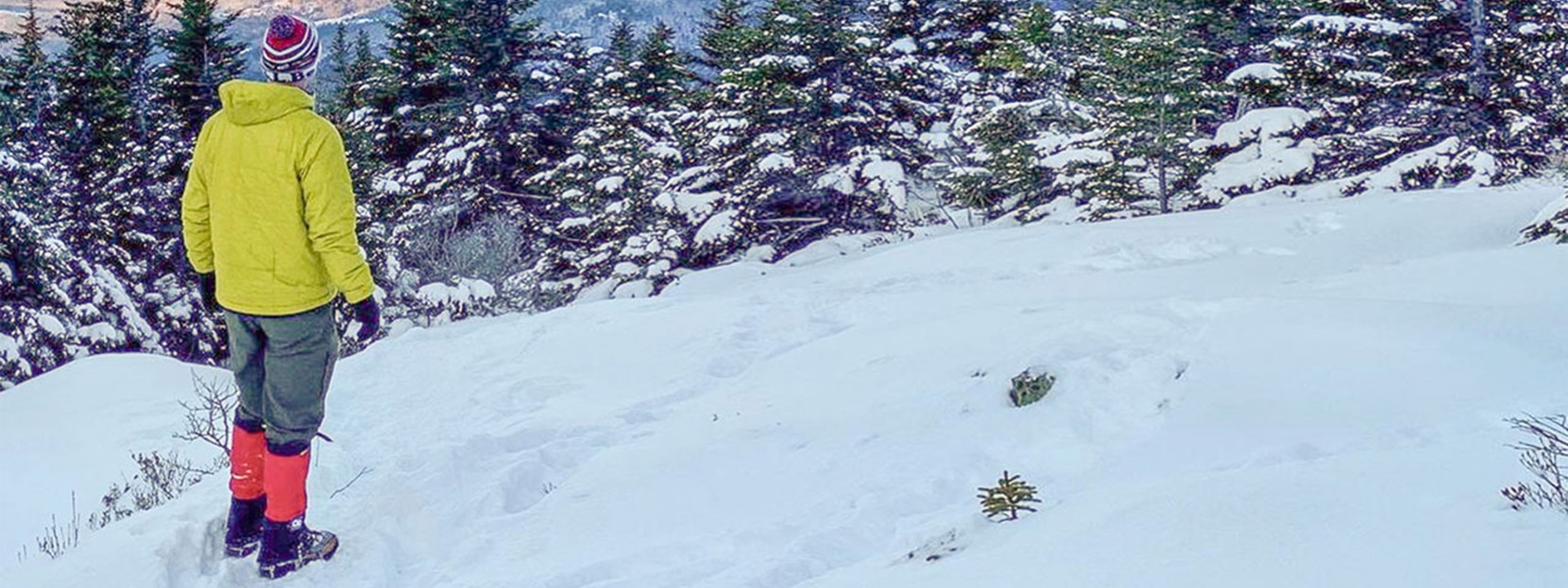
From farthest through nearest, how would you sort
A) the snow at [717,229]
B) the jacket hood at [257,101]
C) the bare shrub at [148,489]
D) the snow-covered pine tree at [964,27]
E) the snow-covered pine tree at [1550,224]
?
the snow-covered pine tree at [964,27]
the snow at [717,229]
the snow-covered pine tree at [1550,224]
the bare shrub at [148,489]
the jacket hood at [257,101]

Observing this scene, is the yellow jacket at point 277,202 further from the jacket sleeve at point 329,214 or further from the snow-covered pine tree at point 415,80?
the snow-covered pine tree at point 415,80

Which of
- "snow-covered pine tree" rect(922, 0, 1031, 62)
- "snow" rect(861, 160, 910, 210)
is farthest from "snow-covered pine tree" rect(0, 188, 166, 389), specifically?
"snow-covered pine tree" rect(922, 0, 1031, 62)

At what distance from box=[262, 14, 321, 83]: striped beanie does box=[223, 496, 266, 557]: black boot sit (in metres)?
1.58

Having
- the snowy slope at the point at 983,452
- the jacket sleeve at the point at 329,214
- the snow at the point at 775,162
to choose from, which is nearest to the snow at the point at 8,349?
the snowy slope at the point at 983,452

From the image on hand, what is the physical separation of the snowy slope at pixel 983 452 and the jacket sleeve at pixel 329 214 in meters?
1.09

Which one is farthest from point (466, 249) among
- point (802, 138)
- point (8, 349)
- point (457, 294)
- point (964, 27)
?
point (964, 27)

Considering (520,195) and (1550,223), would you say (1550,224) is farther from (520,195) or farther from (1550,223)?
(520,195)

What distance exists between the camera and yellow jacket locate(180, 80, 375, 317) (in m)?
3.51

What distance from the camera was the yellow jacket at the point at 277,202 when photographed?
11.5ft

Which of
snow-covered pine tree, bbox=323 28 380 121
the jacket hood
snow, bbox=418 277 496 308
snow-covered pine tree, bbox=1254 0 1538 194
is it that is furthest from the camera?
snow-covered pine tree, bbox=323 28 380 121

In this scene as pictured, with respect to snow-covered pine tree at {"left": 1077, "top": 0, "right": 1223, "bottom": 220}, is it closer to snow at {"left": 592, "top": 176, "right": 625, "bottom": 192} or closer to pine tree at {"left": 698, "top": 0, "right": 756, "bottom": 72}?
pine tree at {"left": 698, "top": 0, "right": 756, "bottom": 72}

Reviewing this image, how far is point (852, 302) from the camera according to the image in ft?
26.7

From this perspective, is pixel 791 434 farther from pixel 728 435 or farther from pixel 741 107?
pixel 741 107

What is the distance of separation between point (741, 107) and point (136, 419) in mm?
13750
